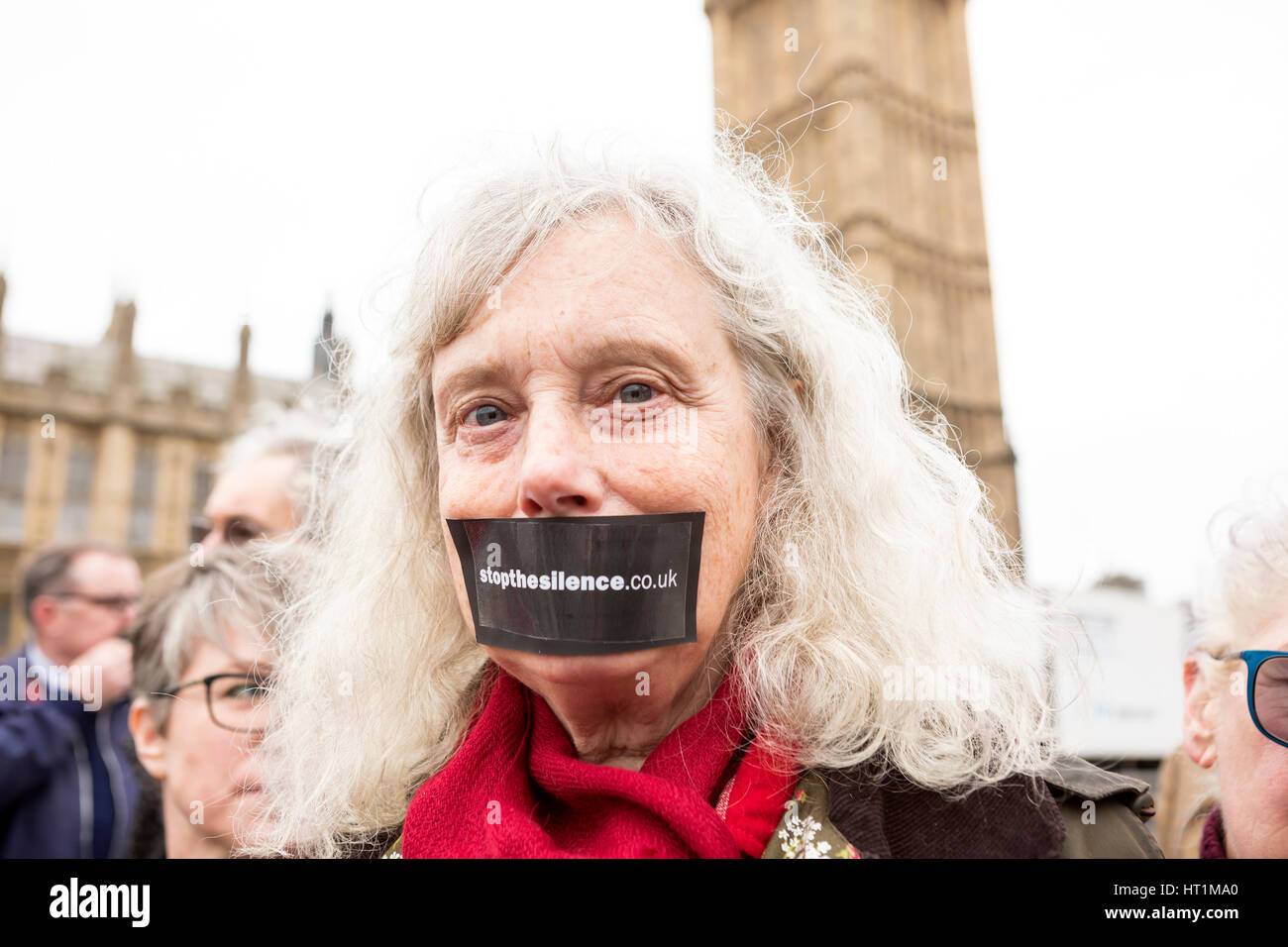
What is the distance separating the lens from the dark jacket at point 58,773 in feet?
7.63

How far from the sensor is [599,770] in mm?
1191

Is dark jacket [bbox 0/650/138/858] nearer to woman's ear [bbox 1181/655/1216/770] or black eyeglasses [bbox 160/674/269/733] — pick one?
black eyeglasses [bbox 160/674/269/733]

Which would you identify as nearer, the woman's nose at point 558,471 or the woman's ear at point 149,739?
the woman's nose at point 558,471

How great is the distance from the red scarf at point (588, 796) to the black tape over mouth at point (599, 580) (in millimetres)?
170

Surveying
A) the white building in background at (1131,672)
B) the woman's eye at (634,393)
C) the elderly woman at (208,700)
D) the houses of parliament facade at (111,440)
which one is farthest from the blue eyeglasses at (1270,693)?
the houses of parliament facade at (111,440)

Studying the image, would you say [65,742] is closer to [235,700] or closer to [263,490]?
[263,490]

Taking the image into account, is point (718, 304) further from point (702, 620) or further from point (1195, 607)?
point (1195, 607)

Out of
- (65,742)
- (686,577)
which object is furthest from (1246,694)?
(65,742)

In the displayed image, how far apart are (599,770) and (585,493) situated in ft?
1.21

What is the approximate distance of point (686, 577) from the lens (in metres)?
1.17

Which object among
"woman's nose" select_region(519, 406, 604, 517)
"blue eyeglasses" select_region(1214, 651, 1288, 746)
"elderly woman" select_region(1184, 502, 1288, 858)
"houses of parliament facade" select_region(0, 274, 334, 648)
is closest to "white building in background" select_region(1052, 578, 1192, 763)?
"elderly woman" select_region(1184, 502, 1288, 858)

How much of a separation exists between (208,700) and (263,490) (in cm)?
84

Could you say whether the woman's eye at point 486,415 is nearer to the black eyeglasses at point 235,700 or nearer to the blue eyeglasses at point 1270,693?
the black eyeglasses at point 235,700
